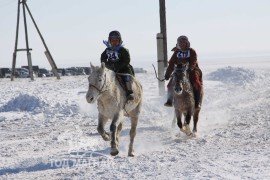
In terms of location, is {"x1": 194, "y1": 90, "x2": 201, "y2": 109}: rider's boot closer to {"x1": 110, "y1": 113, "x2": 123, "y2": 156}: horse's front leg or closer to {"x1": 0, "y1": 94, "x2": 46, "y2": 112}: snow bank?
{"x1": 110, "y1": 113, "x2": 123, "y2": 156}: horse's front leg

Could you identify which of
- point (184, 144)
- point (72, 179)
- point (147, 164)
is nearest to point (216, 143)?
point (184, 144)

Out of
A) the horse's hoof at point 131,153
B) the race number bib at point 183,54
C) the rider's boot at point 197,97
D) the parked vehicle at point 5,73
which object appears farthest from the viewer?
the parked vehicle at point 5,73

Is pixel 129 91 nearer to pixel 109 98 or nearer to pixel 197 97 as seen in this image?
pixel 109 98

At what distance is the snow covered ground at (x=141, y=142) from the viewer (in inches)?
324

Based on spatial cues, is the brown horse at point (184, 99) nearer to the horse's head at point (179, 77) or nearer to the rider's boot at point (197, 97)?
the horse's head at point (179, 77)

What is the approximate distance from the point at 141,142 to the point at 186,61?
255 centimetres

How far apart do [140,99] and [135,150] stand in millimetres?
1134

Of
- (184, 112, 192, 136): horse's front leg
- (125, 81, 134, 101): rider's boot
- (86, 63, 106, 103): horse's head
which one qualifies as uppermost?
(86, 63, 106, 103): horse's head

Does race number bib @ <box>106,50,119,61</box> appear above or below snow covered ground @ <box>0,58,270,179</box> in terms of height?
above

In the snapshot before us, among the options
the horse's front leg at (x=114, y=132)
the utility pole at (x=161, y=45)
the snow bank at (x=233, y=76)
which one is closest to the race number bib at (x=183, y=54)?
the horse's front leg at (x=114, y=132)

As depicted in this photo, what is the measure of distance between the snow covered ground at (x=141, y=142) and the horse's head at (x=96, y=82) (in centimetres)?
132

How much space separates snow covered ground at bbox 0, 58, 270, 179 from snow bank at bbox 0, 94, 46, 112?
35mm

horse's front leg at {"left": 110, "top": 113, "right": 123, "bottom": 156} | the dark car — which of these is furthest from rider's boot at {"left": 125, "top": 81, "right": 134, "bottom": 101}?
the dark car

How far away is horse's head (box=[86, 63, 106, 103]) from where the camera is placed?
807cm
